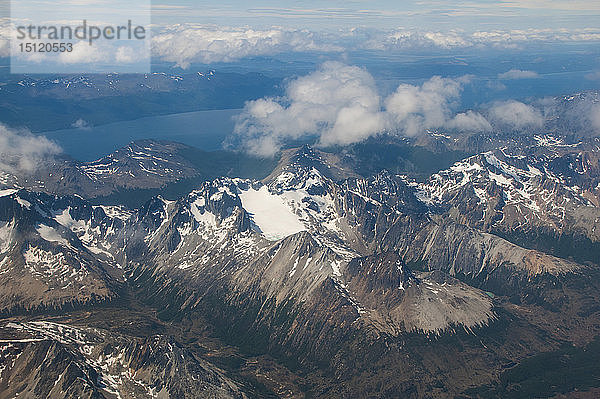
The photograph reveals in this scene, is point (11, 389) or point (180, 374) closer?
point (11, 389)

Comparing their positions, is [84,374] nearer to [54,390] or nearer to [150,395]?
[54,390]

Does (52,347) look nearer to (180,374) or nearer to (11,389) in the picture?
(11,389)

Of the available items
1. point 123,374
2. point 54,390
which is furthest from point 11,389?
point 123,374

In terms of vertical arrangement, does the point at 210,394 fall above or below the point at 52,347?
below

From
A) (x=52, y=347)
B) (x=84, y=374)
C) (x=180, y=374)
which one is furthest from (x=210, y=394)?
(x=52, y=347)

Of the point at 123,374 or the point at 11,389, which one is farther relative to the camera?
the point at 123,374

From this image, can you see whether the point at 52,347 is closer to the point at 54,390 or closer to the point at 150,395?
the point at 54,390

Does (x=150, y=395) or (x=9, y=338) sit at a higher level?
(x=9, y=338)

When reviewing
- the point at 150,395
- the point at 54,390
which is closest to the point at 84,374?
the point at 54,390
